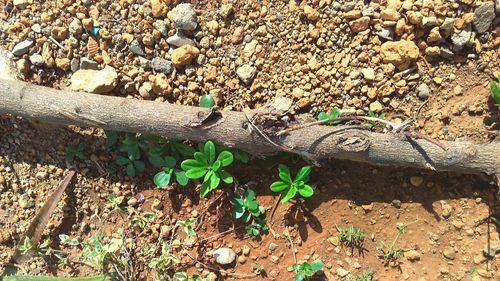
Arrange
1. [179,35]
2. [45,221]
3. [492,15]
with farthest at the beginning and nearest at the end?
[45,221] < [179,35] < [492,15]

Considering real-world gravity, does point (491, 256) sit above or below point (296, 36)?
below

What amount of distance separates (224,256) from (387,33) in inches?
62.8

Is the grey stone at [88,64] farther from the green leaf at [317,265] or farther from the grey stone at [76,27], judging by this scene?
the green leaf at [317,265]

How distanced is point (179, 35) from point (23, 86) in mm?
923

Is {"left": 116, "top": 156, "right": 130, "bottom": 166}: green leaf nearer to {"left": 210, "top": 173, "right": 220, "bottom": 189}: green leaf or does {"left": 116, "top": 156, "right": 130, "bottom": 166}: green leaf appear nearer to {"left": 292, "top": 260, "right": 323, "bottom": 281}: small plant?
{"left": 210, "top": 173, "right": 220, "bottom": 189}: green leaf

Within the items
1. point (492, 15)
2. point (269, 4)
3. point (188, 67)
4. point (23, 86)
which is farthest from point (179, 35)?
point (492, 15)

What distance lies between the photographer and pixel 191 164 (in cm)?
293

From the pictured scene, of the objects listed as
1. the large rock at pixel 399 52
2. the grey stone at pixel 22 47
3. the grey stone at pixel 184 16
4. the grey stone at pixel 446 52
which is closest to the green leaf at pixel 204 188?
the grey stone at pixel 184 16

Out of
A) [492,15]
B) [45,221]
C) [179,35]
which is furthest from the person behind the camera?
[45,221]

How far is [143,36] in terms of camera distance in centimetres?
300

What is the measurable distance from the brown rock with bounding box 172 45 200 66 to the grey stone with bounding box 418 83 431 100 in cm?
127

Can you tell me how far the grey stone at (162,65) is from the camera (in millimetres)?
2994

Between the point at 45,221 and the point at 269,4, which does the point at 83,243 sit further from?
the point at 269,4

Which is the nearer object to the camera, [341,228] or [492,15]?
[492,15]
